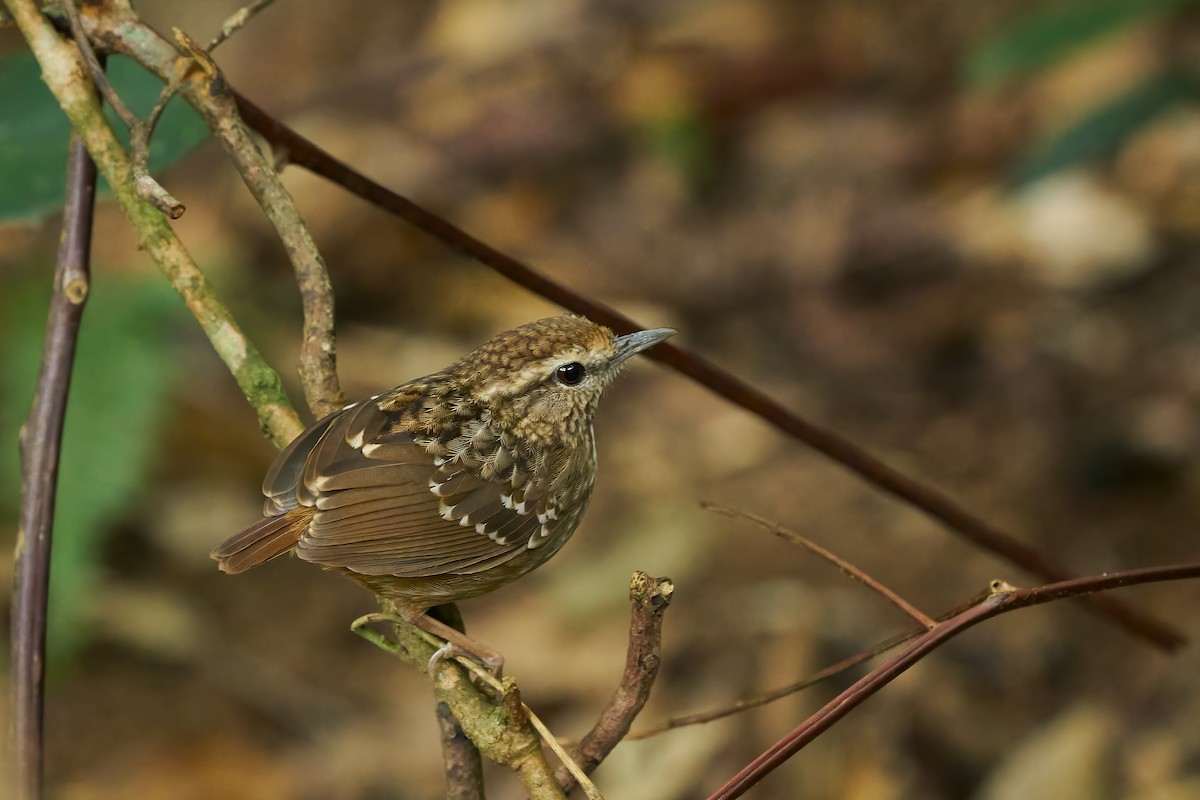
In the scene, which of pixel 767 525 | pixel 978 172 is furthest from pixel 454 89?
pixel 767 525

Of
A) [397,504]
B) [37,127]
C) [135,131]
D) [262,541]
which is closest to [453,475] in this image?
[397,504]

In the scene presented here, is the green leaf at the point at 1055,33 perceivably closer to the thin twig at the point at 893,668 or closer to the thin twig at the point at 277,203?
the thin twig at the point at 893,668

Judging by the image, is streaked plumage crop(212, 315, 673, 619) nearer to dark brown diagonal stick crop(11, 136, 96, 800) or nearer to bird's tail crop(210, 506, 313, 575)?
bird's tail crop(210, 506, 313, 575)

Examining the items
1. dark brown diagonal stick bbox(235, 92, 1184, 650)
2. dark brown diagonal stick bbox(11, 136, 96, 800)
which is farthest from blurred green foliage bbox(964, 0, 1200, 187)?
dark brown diagonal stick bbox(11, 136, 96, 800)

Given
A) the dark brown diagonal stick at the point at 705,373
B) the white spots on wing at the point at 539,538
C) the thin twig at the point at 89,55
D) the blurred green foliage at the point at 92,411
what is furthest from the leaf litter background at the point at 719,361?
the thin twig at the point at 89,55

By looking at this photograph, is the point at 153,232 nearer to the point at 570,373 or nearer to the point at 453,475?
the point at 453,475

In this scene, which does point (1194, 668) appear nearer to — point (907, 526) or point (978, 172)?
point (907, 526)
